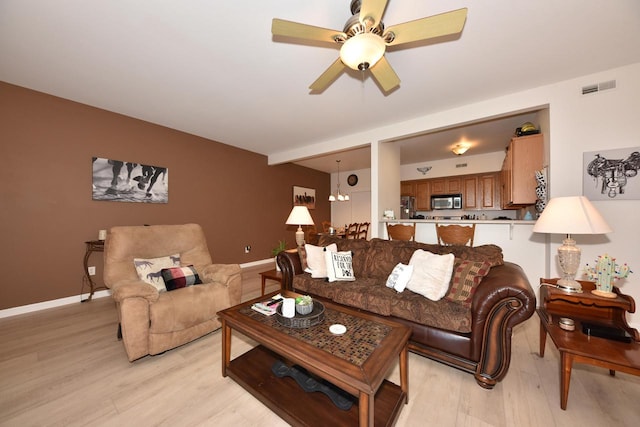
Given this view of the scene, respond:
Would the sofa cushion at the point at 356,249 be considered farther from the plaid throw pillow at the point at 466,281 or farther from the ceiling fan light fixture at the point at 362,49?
the ceiling fan light fixture at the point at 362,49

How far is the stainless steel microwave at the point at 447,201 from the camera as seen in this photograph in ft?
18.3

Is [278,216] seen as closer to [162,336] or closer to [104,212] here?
[104,212]

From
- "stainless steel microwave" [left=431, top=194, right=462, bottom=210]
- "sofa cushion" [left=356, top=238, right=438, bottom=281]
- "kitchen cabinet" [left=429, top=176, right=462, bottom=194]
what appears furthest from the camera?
"kitchen cabinet" [left=429, top=176, right=462, bottom=194]

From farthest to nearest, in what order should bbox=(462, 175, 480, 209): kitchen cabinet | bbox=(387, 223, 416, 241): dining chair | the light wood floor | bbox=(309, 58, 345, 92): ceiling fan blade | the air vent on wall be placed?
bbox=(462, 175, 480, 209): kitchen cabinet < bbox=(387, 223, 416, 241): dining chair < the air vent on wall < bbox=(309, 58, 345, 92): ceiling fan blade < the light wood floor

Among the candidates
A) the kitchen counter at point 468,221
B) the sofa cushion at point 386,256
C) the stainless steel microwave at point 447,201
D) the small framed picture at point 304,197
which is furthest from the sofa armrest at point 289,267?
the stainless steel microwave at point 447,201

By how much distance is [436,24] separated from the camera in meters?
1.41

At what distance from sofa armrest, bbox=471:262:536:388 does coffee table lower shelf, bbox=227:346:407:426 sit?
24.7 inches

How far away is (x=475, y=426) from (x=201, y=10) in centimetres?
319

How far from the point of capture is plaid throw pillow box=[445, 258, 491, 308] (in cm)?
174

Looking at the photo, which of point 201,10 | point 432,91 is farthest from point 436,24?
point 201,10

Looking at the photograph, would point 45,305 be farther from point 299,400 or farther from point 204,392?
point 299,400

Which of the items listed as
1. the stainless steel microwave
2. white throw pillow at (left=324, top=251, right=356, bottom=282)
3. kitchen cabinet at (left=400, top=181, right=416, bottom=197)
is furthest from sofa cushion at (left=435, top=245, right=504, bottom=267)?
kitchen cabinet at (left=400, top=181, right=416, bottom=197)

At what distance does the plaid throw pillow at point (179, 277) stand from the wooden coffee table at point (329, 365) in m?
0.81

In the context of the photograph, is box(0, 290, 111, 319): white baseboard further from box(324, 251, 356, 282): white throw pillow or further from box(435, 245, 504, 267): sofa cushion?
box(435, 245, 504, 267): sofa cushion
